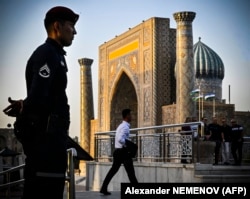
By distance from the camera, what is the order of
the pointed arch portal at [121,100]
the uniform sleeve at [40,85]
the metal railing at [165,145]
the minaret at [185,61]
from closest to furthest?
the uniform sleeve at [40,85] → the metal railing at [165,145] → the minaret at [185,61] → the pointed arch portal at [121,100]

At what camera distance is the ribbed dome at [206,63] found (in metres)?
21.8

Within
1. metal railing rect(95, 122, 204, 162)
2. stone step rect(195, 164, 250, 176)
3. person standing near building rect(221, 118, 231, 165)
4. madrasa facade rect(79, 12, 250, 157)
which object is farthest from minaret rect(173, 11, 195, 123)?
stone step rect(195, 164, 250, 176)

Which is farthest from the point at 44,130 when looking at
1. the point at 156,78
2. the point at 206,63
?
the point at 206,63

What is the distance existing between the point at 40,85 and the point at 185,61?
1162cm

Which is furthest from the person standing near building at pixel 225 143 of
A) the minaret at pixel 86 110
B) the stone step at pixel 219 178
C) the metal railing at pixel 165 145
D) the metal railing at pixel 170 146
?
the minaret at pixel 86 110

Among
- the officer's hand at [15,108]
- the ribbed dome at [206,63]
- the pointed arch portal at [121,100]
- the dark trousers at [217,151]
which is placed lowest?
the dark trousers at [217,151]

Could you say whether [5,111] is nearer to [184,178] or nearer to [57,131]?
[57,131]

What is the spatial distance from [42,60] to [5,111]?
0.24m

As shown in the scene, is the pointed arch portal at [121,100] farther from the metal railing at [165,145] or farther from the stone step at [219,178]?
the stone step at [219,178]

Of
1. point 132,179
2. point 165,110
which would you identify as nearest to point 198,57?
point 165,110

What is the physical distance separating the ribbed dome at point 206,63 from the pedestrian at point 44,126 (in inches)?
786

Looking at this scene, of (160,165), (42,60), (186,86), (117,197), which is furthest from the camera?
(186,86)

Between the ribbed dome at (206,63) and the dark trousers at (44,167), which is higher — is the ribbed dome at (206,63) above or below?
above

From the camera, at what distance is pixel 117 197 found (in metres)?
5.71
